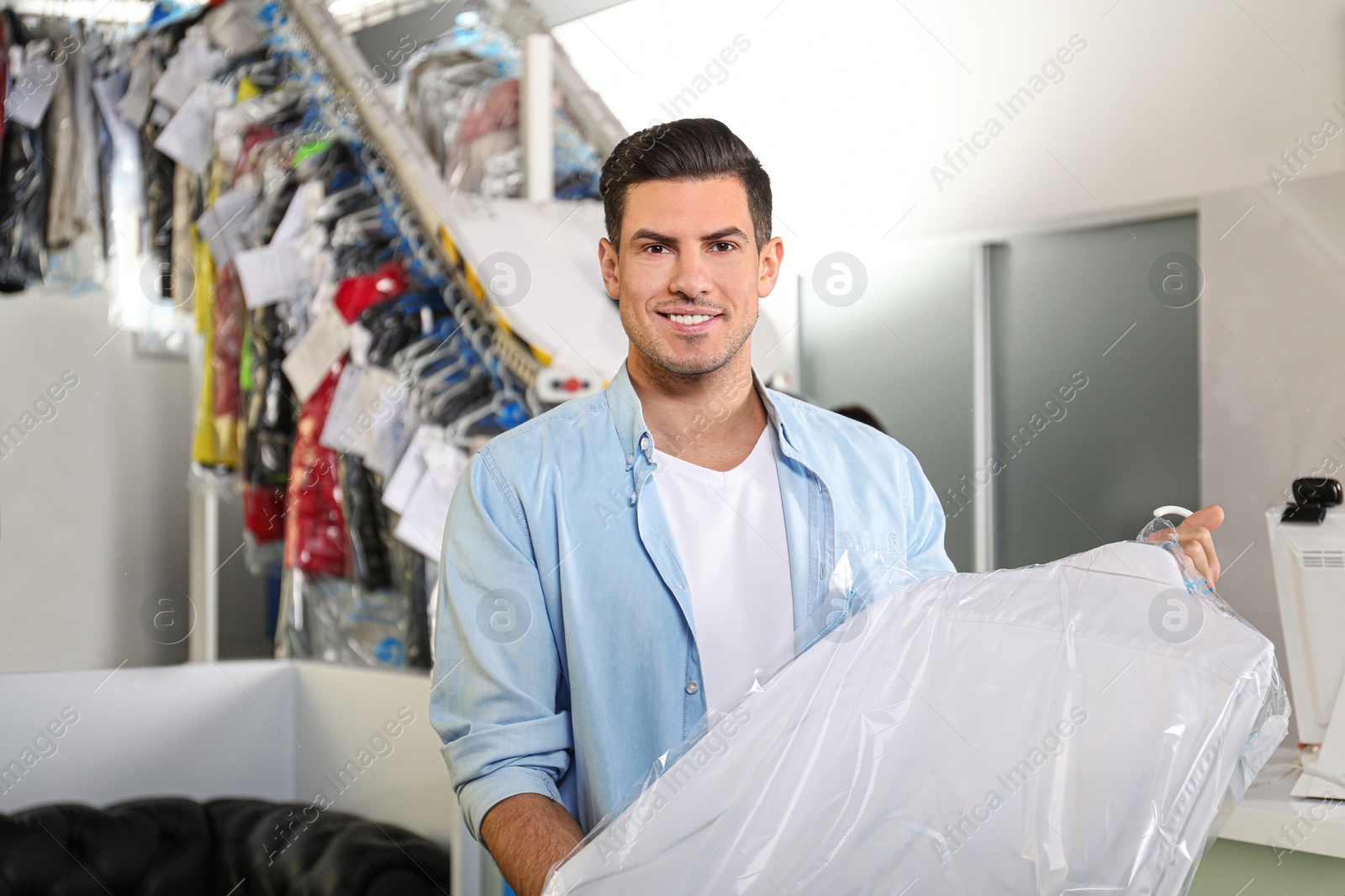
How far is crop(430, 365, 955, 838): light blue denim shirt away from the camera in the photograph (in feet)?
3.39

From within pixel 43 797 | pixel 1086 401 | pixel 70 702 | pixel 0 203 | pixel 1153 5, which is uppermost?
pixel 1153 5

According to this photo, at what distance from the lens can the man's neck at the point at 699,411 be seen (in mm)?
1182

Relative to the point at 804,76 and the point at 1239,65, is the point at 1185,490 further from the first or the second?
the point at 804,76

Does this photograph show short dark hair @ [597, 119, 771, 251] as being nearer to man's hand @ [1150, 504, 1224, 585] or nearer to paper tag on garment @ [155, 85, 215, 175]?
man's hand @ [1150, 504, 1224, 585]

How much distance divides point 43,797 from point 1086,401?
8.30ft

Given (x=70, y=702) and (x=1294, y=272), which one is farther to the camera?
(x=1294, y=272)

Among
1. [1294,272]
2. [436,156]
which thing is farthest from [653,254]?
[1294,272]

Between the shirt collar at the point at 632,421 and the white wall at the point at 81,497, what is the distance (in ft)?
8.36

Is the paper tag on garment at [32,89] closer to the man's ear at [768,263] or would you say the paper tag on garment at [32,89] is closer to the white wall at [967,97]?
the white wall at [967,97]

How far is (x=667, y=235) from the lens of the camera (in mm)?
1126

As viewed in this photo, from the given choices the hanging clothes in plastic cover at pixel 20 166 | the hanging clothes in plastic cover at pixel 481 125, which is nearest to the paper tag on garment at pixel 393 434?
the hanging clothes in plastic cover at pixel 481 125

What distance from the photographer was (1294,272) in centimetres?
252

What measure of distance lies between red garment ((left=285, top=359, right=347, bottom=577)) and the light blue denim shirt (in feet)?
4.95

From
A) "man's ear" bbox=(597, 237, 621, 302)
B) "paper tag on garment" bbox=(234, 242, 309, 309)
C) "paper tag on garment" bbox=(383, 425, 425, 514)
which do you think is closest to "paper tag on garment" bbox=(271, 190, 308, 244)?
"paper tag on garment" bbox=(234, 242, 309, 309)
